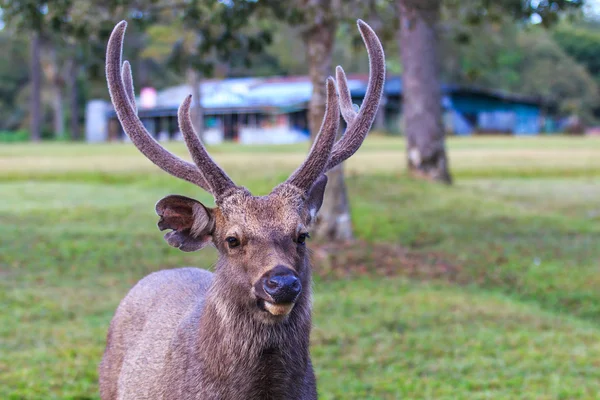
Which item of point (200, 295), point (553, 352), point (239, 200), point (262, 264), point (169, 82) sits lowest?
point (553, 352)

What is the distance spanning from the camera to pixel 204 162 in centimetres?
351

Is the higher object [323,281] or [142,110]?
[142,110]

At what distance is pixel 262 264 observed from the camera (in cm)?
319

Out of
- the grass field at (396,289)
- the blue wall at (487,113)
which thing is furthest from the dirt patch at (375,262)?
the blue wall at (487,113)

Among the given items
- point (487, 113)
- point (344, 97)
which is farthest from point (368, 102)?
point (487, 113)

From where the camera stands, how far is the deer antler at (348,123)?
11.9 ft

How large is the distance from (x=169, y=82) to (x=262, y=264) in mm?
55440

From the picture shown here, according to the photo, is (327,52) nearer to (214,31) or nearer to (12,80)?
(214,31)

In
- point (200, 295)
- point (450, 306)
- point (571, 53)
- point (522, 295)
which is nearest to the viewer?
point (200, 295)

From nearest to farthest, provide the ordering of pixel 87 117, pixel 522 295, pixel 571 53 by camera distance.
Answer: pixel 522 295 → pixel 87 117 → pixel 571 53

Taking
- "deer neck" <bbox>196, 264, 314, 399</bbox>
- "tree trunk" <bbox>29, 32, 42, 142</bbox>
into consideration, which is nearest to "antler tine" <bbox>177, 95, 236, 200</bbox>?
"deer neck" <bbox>196, 264, 314, 399</bbox>

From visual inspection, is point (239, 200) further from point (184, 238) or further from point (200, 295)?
point (200, 295)

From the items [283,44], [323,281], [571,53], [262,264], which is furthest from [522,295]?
[571,53]

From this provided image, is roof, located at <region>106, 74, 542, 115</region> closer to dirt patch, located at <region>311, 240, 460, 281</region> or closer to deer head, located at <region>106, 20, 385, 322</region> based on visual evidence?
dirt patch, located at <region>311, 240, 460, 281</region>
